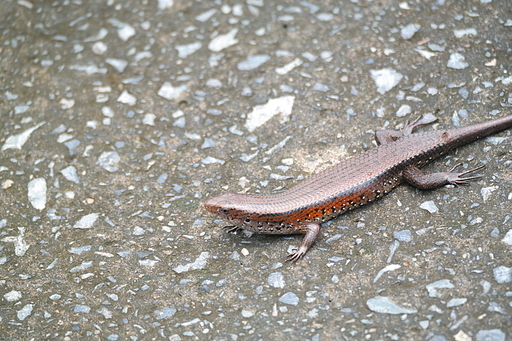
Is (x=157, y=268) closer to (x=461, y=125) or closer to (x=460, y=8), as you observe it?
(x=461, y=125)

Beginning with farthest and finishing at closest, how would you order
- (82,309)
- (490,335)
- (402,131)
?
(402,131)
(82,309)
(490,335)

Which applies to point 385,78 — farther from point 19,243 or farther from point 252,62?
point 19,243

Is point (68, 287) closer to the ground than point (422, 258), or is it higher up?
higher up

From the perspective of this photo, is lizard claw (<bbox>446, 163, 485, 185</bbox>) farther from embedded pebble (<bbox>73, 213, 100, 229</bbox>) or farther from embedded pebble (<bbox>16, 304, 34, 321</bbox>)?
embedded pebble (<bbox>16, 304, 34, 321</bbox>)

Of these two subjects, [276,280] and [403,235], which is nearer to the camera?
[276,280]

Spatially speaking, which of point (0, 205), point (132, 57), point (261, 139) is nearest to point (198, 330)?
point (261, 139)

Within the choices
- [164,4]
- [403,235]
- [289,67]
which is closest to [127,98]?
[164,4]

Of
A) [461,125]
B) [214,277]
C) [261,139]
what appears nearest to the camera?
[214,277]
